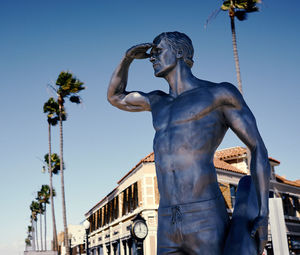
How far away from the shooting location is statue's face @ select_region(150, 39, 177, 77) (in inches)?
95.8

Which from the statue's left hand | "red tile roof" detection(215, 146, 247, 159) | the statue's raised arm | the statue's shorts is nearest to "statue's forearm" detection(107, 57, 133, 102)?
the statue's raised arm

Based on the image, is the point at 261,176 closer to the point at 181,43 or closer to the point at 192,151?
the point at 192,151

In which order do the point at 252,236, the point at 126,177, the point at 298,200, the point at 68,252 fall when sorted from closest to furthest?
the point at 252,236 → the point at 68,252 → the point at 126,177 → the point at 298,200

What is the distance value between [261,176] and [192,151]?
0.38m

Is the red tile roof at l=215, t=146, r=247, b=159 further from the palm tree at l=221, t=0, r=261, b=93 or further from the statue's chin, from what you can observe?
the statue's chin

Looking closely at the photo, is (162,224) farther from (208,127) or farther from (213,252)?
(208,127)

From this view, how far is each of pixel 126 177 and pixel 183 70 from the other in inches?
1089

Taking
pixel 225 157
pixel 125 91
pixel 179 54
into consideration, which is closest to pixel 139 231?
pixel 125 91

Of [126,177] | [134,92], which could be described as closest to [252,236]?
[134,92]

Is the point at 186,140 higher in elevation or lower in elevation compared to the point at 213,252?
higher

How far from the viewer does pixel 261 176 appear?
2023mm

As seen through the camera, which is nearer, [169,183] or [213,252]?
[213,252]

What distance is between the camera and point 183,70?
2.44 m

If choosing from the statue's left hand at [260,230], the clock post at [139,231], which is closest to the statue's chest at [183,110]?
the statue's left hand at [260,230]
